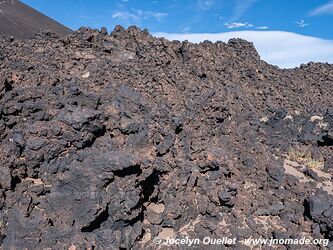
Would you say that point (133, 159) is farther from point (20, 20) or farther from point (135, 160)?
point (20, 20)

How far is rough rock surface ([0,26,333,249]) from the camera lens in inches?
209

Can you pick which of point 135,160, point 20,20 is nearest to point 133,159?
point 135,160

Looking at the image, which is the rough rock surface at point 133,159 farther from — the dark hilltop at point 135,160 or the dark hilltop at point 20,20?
the dark hilltop at point 20,20

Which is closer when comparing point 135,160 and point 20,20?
point 135,160

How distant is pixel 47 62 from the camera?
902 cm

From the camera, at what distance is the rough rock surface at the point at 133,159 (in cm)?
532

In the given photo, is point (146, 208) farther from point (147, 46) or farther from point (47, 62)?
point (147, 46)

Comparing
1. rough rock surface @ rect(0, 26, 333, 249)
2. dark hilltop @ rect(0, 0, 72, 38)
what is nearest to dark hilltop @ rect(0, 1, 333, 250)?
rough rock surface @ rect(0, 26, 333, 249)

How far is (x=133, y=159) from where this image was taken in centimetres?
547

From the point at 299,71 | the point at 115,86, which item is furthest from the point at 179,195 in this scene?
the point at 299,71

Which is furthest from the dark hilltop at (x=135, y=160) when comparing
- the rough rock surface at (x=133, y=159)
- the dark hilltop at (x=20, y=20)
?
the dark hilltop at (x=20, y=20)

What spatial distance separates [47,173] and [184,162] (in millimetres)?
2336

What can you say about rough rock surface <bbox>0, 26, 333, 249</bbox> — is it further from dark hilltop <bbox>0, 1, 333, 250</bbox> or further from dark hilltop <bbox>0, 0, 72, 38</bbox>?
dark hilltop <bbox>0, 0, 72, 38</bbox>

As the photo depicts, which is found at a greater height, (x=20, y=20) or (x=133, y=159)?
(x=20, y=20)
